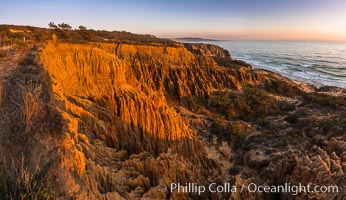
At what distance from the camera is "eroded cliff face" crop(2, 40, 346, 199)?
6820mm

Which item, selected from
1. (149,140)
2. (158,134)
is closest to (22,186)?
(149,140)

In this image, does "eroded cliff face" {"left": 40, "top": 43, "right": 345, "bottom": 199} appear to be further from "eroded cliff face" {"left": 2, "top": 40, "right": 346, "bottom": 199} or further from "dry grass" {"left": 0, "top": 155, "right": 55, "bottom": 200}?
"dry grass" {"left": 0, "top": 155, "right": 55, "bottom": 200}

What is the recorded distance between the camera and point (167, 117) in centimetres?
1491

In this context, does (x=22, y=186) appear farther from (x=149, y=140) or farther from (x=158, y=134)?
(x=158, y=134)

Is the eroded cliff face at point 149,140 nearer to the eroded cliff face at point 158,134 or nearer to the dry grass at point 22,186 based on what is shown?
the eroded cliff face at point 158,134

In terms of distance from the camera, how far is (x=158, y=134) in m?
14.3

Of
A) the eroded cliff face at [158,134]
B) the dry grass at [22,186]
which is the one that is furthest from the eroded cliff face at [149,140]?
the dry grass at [22,186]

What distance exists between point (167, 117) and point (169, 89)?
14694 millimetres

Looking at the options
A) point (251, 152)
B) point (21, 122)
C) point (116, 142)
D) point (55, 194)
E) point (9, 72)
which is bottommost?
point (251, 152)

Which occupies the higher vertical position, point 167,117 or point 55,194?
point 55,194

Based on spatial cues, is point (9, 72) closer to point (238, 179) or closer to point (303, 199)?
point (238, 179)

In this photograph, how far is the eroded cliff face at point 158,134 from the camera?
22.4 feet

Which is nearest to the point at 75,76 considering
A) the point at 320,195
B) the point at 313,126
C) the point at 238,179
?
the point at 238,179

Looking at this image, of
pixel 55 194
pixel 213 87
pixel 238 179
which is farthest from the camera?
pixel 213 87
